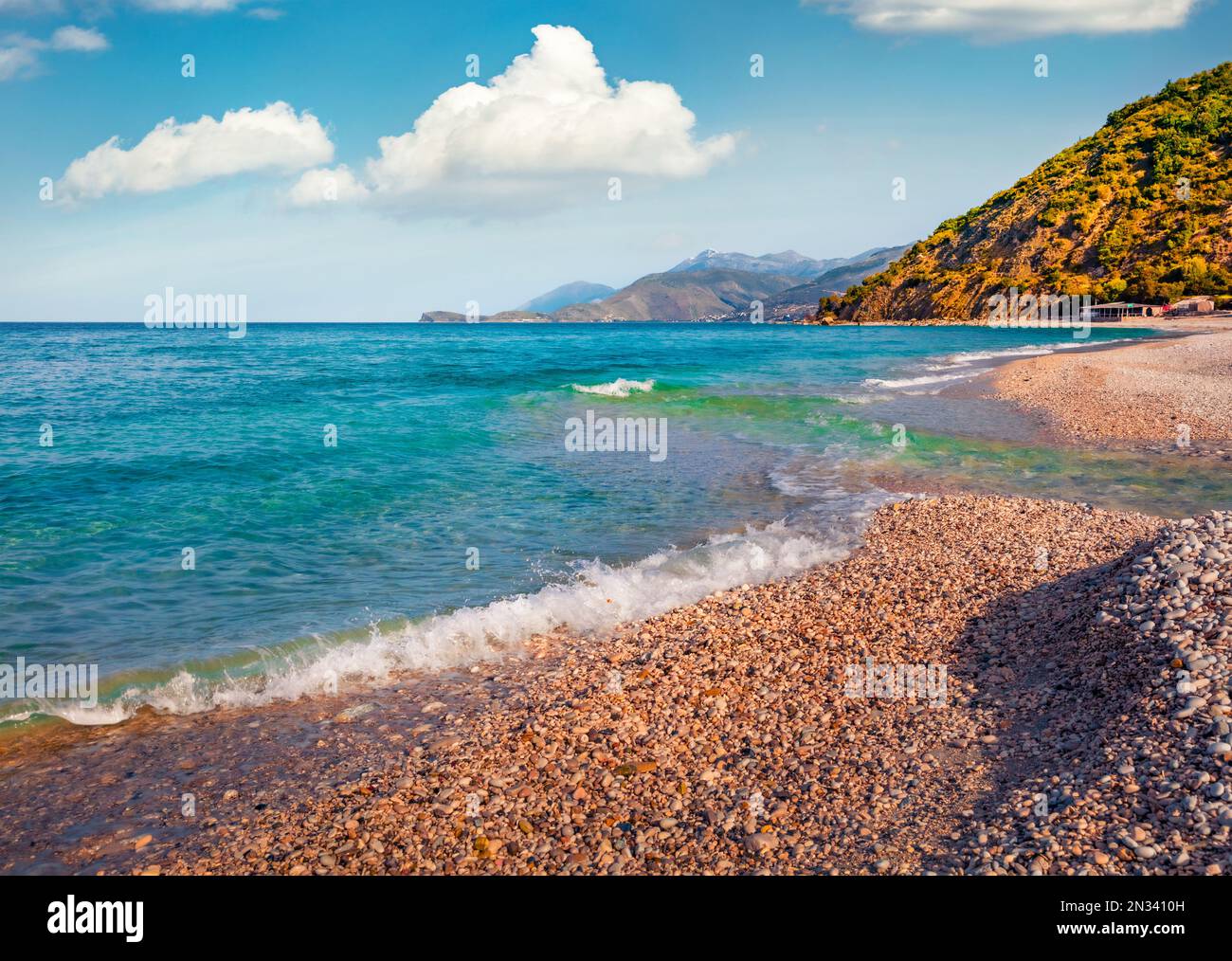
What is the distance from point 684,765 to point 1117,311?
106 metres

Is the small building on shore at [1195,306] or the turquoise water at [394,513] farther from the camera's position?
the small building on shore at [1195,306]

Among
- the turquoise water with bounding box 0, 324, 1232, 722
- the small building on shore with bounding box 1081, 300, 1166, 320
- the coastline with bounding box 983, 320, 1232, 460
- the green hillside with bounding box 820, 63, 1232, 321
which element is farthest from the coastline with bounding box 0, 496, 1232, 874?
the green hillside with bounding box 820, 63, 1232, 321

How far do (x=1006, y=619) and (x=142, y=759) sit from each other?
32.1 ft

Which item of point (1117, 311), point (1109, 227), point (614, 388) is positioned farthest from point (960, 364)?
point (1109, 227)

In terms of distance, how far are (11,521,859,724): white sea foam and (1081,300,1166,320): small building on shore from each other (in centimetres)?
9365

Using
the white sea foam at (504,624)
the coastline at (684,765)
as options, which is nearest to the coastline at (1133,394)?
the white sea foam at (504,624)

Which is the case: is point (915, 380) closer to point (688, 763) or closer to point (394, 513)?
point (394, 513)

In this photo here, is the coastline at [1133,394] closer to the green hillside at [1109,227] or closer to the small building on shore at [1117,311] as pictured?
the small building on shore at [1117,311]

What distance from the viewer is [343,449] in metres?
23.2

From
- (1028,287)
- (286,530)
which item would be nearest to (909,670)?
(286,530)

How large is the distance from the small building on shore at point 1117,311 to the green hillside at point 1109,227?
3568 millimetres

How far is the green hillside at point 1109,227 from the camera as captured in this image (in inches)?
3632

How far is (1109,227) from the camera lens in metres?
107

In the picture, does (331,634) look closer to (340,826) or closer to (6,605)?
(340,826)
